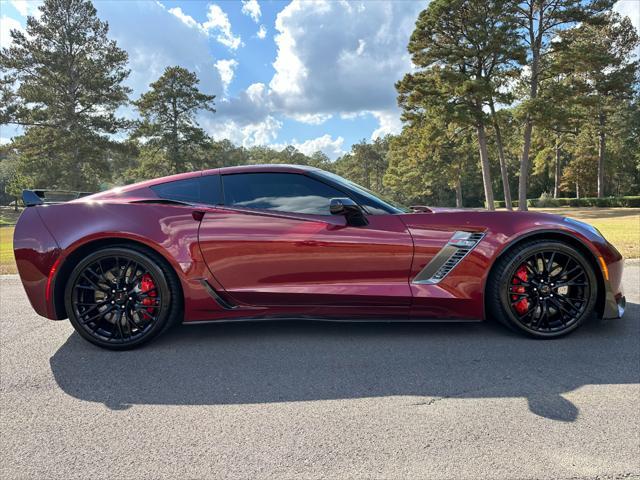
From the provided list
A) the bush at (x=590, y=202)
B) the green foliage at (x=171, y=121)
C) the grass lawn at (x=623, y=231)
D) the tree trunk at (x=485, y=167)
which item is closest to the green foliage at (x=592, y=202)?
the bush at (x=590, y=202)

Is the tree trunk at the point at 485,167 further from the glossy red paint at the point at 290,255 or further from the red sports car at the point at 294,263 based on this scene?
the glossy red paint at the point at 290,255

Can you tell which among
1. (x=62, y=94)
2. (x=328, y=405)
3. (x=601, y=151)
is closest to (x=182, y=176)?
(x=328, y=405)

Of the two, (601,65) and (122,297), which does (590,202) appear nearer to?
(601,65)

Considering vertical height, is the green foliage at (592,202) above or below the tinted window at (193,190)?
above

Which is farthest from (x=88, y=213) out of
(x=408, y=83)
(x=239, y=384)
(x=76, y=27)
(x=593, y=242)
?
(x=76, y=27)

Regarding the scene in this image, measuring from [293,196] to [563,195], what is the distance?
6550 centimetres

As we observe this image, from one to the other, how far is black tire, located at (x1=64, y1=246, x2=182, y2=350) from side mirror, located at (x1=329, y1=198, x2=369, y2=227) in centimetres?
127

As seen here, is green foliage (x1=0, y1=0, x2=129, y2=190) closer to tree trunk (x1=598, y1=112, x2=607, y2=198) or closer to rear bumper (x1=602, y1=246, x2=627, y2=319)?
rear bumper (x1=602, y1=246, x2=627, y2=319)

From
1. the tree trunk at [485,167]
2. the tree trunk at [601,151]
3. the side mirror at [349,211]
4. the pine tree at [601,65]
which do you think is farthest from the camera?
the tree trunk at [601,151]

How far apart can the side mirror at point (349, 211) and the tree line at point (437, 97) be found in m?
24.1

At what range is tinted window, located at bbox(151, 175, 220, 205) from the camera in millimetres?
2971

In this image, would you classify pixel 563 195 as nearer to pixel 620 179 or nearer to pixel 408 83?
pixel 620 179

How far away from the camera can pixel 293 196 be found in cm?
299

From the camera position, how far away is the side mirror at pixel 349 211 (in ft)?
8.97
